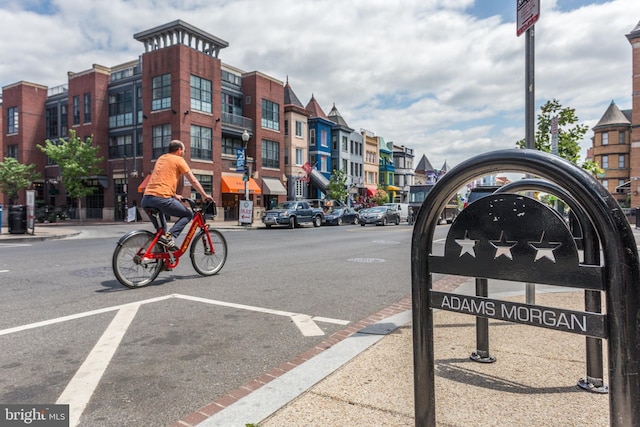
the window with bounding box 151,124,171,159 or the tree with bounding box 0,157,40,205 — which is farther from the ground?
the window with bounding box 151,124,171,159

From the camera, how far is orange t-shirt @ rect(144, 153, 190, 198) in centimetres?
624

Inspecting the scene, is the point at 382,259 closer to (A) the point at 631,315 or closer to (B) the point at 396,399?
(B) the point at 396,399

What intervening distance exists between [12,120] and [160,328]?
5153 cm

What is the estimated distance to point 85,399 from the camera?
2828 mm

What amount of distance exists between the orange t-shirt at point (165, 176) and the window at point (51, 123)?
45.0 meters

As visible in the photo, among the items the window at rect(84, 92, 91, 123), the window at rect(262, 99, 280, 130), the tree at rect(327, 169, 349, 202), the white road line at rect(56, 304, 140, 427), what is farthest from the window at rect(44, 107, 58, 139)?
the white road line at rect(56, 304, 140, 427)

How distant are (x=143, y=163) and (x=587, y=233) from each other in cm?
3730

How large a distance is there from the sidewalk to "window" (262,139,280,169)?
126 feet

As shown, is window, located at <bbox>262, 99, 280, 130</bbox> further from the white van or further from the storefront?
the white van

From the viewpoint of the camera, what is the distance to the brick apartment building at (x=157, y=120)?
3466cm

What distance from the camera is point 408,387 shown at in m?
2.95

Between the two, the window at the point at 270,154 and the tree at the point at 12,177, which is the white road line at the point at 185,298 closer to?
the window at the point at 270,154

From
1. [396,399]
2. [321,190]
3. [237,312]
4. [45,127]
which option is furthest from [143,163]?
[396,399]

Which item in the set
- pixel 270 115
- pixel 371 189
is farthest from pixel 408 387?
pixel 371 189
